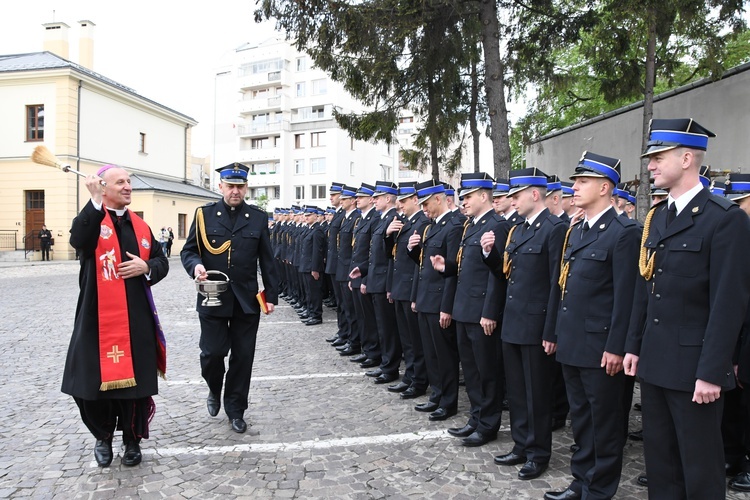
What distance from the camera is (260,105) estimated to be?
58.0m

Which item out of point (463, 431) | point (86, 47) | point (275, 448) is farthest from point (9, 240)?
point (463, 431)

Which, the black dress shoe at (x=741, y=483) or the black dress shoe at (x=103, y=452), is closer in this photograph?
the black dress shoe at (x=741, y=483)

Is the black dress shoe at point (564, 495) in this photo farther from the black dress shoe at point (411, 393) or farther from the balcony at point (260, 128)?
the balcony at point (260, 128)

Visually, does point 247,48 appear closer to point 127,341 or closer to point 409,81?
point 409,81

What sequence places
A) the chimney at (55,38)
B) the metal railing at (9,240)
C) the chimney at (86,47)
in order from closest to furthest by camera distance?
the metal railing at (9,240) < the chimney at (55,38) < the chimney at (86,47)

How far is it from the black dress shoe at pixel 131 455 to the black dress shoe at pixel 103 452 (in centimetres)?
11

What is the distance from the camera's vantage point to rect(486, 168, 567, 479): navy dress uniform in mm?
4141

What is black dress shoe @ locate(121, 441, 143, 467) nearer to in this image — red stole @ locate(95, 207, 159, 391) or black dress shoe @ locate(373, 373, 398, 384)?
red stole @ locate(95, 207, 159, 391)

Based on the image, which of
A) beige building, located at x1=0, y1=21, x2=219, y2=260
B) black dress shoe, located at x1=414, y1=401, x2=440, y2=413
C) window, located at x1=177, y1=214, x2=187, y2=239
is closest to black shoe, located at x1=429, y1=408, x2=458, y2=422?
black dress shoe, located at x1=414, y1=401, x2=440, y2=413

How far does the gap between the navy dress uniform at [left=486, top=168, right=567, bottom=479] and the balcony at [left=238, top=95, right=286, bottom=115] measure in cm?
5525

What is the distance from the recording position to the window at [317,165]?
54406 millimetres

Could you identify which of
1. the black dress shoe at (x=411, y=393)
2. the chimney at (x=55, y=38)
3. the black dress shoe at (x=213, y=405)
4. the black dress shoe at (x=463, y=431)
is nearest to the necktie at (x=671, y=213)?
the black dress shoe at (x=463, y=431)

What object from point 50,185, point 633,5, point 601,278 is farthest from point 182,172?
point 601,278

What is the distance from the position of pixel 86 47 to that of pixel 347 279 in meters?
37.2
